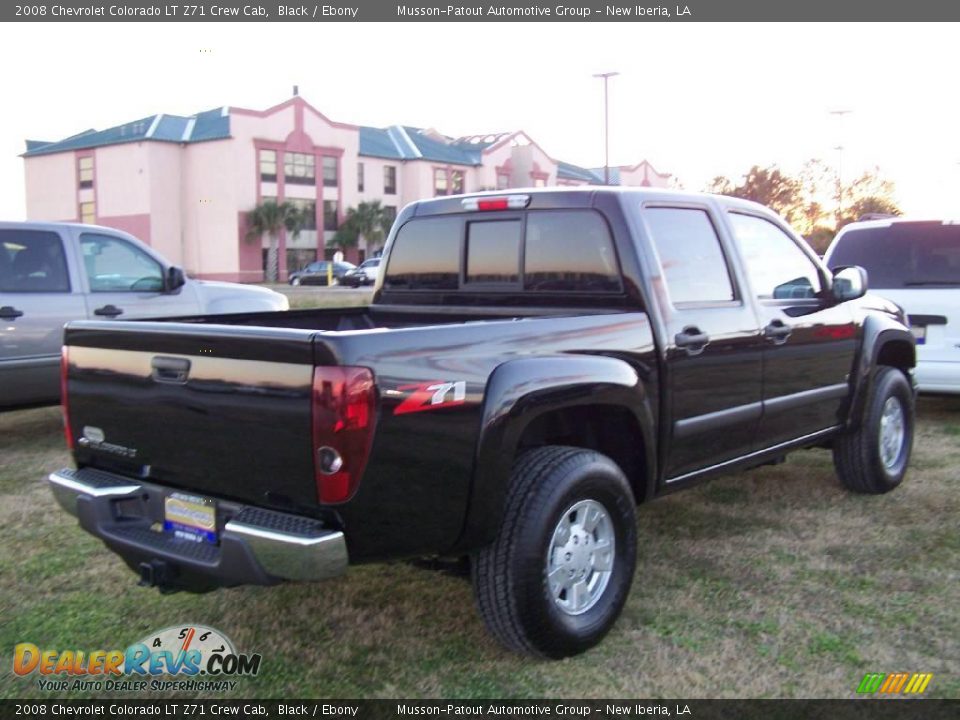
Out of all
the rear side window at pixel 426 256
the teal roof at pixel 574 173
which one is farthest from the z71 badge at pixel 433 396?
the teal roof at pixel 574 173

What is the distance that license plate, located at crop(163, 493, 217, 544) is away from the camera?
3328mm

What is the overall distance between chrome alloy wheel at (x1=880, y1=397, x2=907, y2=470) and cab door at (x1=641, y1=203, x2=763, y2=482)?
1.63 m

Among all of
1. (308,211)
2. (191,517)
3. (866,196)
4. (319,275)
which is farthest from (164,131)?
(191,517)

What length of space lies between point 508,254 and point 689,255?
2.88ft

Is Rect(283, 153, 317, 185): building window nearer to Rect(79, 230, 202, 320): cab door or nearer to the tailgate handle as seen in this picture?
Rect(79, 230, 202, 320): cab door

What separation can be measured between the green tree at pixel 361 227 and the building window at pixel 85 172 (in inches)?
Answer: 597

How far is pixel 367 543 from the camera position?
313 centimetres

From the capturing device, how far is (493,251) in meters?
4.78

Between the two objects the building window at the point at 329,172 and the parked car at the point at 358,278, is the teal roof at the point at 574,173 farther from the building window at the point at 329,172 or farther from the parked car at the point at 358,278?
the parked car at the point at 358,278

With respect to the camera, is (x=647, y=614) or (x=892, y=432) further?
(x=892, y=432)

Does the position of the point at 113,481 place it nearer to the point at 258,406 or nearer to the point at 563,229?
the point at 258,406

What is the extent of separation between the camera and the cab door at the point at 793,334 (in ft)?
16.2

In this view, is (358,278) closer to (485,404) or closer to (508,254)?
(508,254)

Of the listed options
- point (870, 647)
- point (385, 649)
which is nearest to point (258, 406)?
point (385, 649)
